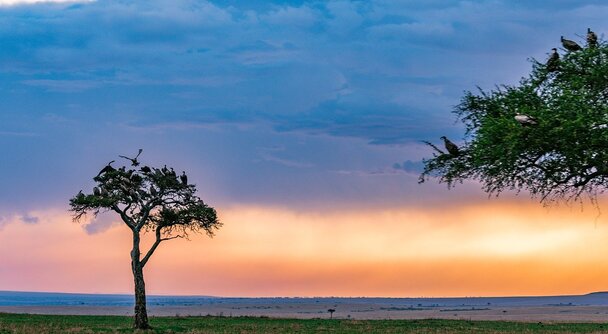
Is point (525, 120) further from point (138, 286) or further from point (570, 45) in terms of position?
point (138, 286)

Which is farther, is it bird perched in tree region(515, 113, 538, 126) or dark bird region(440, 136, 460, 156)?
dark bird region(440, 136, 460, 156)

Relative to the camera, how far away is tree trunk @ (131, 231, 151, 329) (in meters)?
49.6

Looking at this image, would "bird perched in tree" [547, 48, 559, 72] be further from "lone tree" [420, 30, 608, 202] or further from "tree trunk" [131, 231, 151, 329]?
"tree trunk" [131, 231, 151, 329]

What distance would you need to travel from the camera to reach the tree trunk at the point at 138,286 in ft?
163

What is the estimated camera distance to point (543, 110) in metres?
27.0

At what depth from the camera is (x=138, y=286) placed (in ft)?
165

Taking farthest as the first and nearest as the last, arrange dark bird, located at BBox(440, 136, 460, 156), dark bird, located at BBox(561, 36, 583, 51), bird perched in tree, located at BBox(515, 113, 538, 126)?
dark bird, located at BBox(440, 136, 460, 156) < dark bird, located at BBox(561, 36, 583, 51) < bird perched in tree, located at BBox(515, 113, 538, 126)

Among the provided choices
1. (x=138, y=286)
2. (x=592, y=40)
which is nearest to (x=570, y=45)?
(x=592, y=40)

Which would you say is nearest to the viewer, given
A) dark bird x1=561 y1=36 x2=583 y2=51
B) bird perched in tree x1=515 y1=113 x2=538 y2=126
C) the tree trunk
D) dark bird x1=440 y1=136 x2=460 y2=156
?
bird perched in tree x1=515 y1=113 x2=538 y2=126

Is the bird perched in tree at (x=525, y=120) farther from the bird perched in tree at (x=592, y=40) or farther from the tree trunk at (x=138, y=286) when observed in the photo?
the tree trunk at (x=138, y=286)

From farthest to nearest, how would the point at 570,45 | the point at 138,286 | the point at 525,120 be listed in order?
the point at 138,286
the point at 570,45
the point at 525,120

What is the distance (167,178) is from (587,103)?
3018 centimetres

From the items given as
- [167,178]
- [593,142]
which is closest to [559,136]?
[593,142]

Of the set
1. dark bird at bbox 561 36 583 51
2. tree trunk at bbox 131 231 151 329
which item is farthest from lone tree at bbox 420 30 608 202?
tree trunk at bbox 131 231 151 329
